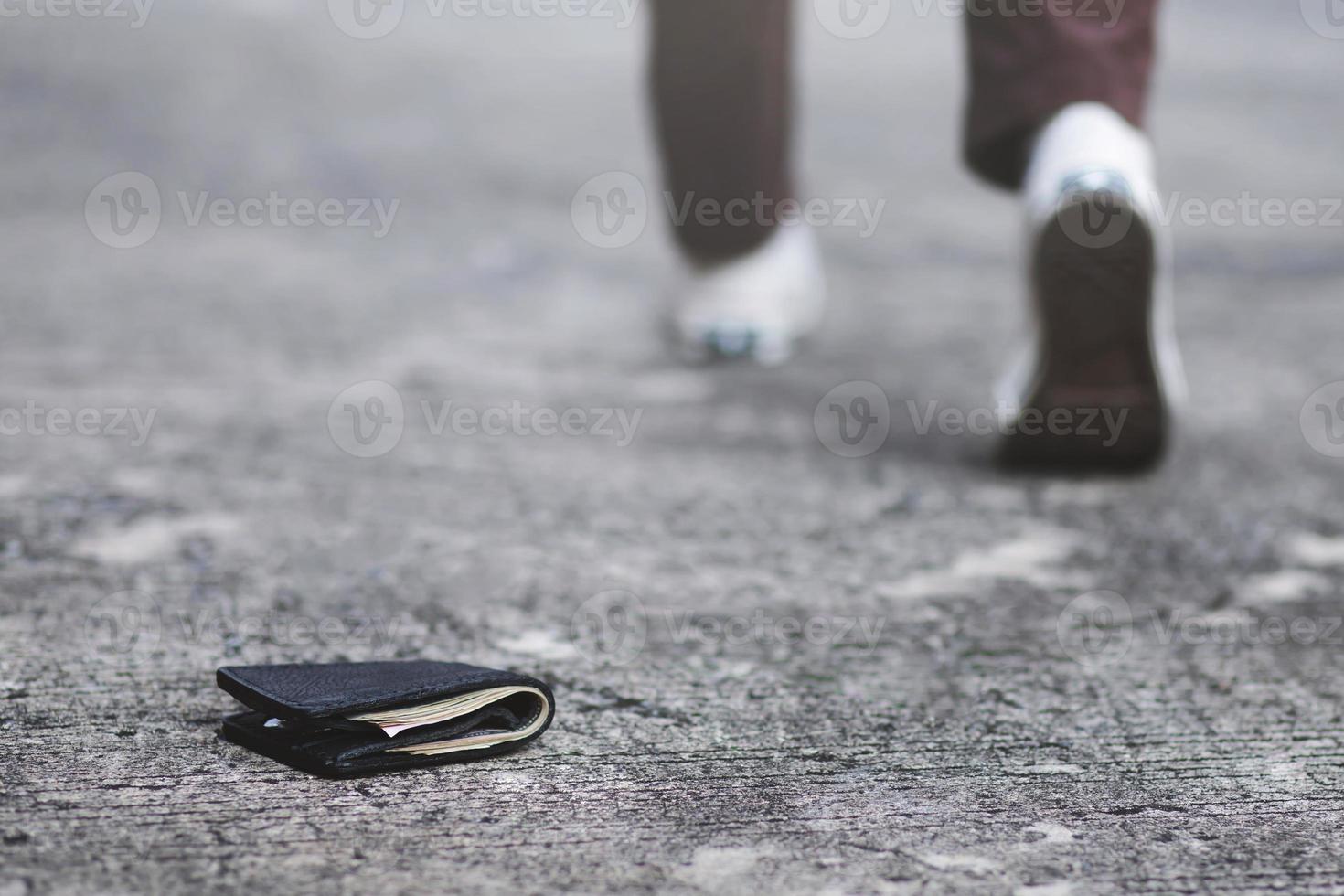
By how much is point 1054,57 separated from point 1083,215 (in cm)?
24

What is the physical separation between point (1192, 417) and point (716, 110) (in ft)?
3.21

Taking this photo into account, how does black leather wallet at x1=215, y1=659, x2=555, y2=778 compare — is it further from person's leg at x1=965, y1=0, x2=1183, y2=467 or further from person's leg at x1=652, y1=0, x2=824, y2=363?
person's leg at x1=652, y1=0, x2=824, y2=363

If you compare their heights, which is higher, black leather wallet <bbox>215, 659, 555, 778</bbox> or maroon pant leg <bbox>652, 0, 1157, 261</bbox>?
maroon pant leg <bbox>652, 0, 1157, 261</bbox>

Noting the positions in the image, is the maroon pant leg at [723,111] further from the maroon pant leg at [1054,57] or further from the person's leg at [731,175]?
the maroon pant leg at [1054,57]

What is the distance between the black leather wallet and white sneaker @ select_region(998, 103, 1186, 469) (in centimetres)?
98

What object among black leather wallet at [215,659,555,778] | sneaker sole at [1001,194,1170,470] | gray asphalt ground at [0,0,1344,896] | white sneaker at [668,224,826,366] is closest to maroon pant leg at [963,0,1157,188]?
sneaker sole at [1001,194,1170,470]

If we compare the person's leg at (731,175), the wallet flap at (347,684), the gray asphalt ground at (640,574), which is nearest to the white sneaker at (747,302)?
the person's leg at (731,175)

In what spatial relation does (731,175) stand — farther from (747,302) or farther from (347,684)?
(347,684)

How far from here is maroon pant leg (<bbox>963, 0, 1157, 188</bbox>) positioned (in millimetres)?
1798

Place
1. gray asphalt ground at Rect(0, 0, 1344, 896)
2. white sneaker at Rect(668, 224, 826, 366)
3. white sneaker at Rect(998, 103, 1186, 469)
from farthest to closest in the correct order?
white sneaker at Rect(668, 224, 826, 366) → white sneaker at Rect(998, 103, 1186, 469) → gray asphalt ground at Rect(0, 0, 1344, 896)

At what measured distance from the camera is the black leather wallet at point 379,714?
99cm

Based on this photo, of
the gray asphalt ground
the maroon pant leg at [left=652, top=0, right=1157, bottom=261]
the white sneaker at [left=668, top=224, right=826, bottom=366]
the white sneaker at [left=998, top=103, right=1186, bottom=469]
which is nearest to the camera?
the gray asphalt ground

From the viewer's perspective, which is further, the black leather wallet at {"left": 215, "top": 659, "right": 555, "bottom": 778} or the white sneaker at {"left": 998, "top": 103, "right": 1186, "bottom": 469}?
the white sneaker at {"left": 998, "top": 103, "right": 1186, "bottom": 469}

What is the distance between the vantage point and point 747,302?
2.57 m
